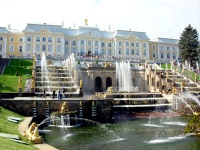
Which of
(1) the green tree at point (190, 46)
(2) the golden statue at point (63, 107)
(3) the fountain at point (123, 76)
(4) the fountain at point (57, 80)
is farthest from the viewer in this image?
(1) the green tree at point (190, 46)

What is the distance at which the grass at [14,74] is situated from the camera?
33.1m

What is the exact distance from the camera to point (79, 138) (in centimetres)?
1766

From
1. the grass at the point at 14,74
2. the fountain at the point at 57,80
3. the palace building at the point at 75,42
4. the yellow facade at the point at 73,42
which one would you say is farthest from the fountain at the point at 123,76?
the palace building at the point at 75,42

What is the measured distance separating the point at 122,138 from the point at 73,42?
6474 cm

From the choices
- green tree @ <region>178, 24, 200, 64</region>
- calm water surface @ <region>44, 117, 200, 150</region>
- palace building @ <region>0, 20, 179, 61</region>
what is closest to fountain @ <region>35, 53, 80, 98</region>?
calm water surface @ <region>44, 117, 200, 150</region>

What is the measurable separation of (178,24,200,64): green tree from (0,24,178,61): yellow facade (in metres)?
17.2

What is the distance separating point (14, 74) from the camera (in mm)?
42375

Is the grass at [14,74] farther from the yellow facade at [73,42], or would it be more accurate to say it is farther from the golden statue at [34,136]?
the yellow facade at [73,42]

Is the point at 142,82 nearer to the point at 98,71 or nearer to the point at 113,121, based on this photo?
the point at 98,71

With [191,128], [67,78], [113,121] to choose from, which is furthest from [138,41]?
[191,128]

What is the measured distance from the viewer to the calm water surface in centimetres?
1552

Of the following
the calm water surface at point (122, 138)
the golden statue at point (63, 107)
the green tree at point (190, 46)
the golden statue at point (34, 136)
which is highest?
the green tree at point (190, 46)

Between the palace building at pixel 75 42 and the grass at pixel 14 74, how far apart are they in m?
18.7

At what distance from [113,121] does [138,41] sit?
62205mm
